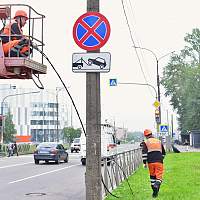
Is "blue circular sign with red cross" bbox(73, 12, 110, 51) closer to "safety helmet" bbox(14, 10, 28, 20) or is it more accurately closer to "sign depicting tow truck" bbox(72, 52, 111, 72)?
"sign depicting tow truck" bbox(72, 52, 111, 72)

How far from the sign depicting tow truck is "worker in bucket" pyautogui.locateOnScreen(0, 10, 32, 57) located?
845 millimetres

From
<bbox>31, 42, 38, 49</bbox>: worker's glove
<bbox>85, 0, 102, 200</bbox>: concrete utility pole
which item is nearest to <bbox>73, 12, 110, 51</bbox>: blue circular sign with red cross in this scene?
<bbox>85, 0, 102, 200</bbox>: concrete utility pole

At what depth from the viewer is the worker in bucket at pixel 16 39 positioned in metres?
8.20

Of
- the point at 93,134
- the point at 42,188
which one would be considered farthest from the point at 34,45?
the point at 42,188

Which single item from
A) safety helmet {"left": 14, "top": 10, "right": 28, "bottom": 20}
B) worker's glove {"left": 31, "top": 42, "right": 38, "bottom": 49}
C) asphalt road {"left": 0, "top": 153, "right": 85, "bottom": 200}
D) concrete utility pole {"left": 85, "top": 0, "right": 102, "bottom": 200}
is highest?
safety helmet {"left": 14, "top": 10, "right": 28, "bottom": 20}

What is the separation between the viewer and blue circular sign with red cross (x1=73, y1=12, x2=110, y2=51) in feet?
27.2

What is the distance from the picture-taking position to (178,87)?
77.2 meters

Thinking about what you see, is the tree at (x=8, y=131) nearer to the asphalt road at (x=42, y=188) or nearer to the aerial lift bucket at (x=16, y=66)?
the asphalt road at (x=42, y=188)

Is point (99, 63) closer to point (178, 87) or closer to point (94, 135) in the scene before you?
point (94, 135)

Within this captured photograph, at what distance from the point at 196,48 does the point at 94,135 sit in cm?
7269

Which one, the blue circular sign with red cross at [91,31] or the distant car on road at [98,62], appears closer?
the blue circular sign with red cross at [91,31]

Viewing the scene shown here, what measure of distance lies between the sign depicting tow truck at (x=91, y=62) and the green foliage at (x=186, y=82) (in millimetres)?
63338

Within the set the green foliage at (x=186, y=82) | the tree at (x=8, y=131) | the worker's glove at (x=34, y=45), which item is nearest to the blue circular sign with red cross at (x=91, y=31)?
the worker's glove at (x=34, y=45)

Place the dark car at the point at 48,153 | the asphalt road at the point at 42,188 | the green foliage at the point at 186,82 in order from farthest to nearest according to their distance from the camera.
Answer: the green foliage at the point at 186,82, the dark car at the point at 48,153, the asphalt road at the point at 42,188
